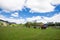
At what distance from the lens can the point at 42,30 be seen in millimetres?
2307

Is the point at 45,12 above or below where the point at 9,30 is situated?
above

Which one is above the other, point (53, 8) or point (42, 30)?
point (53, 8)

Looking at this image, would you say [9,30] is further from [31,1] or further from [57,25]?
[57,25]

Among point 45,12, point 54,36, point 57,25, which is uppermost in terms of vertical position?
point 45,12

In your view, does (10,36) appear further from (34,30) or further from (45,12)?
(45,12)

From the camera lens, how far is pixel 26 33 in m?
2.30

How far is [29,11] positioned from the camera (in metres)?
2.36

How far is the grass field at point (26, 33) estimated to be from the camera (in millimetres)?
2258

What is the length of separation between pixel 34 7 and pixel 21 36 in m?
0.45

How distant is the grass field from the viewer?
226 cm

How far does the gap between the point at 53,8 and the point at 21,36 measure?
1.96ft

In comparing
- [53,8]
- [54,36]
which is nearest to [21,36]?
[54,36]

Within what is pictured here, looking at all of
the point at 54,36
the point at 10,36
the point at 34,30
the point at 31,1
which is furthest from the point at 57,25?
the point at 10,36

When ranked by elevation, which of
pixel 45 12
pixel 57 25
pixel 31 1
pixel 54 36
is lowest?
pixel 54 36
